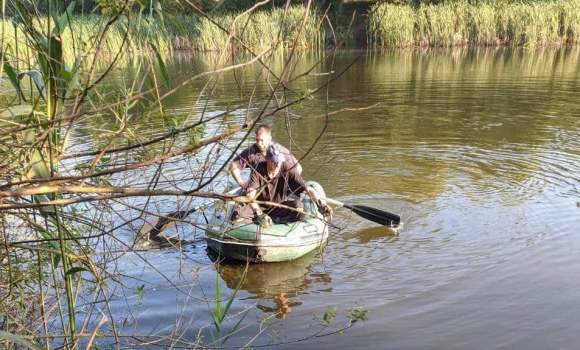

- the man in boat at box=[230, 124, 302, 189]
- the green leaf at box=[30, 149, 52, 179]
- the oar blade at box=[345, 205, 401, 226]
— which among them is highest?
the green leaf at box=[30, 149, 52, 179]

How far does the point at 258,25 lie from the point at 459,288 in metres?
16.9

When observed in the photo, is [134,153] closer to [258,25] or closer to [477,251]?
[477,251]

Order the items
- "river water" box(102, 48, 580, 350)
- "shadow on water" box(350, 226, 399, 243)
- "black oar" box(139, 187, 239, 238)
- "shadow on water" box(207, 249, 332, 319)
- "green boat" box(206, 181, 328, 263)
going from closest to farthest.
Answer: "black oar" box(139, 187, 239, 238), "river water" box(102, 48, 580, 350), "shadow on water" box(207, 249, 332, 319), "green boat" box(206, 181, 328, 263), "shadow on water" box(350, 226, 399, 243)

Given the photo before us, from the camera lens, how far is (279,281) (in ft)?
16.6

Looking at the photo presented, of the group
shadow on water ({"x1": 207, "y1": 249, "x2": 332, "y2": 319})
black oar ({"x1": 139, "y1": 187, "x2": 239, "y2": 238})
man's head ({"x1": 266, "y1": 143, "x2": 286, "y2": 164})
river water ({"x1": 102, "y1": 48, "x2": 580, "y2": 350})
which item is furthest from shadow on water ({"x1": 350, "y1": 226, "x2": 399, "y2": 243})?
black oar ({"x1": 139, "y1": 187, "x2": 239, "y2": 238})

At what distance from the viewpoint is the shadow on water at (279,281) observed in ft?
15.2

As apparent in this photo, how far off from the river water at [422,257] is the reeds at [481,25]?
1137cm

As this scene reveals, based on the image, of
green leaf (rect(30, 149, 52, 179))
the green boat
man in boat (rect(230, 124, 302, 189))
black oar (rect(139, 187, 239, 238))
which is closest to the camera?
green leaf (rect(30, 149, 52, 179))

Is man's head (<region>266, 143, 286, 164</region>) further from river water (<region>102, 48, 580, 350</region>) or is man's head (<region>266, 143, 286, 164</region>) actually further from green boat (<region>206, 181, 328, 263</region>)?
green boat (<region>206, 181, 328, 263</region>)

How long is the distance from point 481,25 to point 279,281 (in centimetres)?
1972

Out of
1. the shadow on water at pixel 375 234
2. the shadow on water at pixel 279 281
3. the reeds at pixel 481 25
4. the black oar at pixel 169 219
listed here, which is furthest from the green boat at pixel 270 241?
the reeds at pixel 481 25

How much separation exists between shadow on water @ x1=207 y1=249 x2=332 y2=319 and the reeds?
1700 cm

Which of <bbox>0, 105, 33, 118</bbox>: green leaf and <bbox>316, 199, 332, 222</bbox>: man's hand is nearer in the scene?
<bbox>0, 105, 33, 118</bbox>: green leaf

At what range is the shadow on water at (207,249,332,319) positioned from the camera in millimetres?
4641
